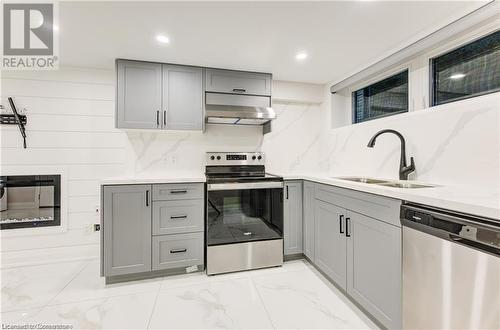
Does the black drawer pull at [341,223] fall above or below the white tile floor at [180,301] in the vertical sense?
above

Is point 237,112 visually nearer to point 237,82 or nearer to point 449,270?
point 237,82

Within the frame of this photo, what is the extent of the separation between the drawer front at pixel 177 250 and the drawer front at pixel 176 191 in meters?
0.36

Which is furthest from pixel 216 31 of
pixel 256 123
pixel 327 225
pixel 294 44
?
pixel 327 225

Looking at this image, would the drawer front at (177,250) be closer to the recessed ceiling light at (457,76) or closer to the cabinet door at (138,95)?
the cabinet door at (138,95)

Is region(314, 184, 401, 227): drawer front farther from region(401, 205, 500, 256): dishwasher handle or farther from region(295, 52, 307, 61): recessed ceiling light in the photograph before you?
region(295, 52, 307, 61): recessed ceiling light

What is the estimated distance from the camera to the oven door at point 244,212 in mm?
2250

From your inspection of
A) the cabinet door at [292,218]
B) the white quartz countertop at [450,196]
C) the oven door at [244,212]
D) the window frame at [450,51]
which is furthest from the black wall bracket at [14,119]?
the window frame at [450,51]

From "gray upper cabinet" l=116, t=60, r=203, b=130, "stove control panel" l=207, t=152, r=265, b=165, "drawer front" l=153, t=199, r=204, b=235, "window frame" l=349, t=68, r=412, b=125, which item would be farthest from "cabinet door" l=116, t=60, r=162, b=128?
"window frame" l=349, t=68, r=412, b=125

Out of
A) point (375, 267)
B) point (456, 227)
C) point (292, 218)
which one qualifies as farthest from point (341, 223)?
point (456, 227)

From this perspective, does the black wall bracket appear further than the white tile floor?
Yes

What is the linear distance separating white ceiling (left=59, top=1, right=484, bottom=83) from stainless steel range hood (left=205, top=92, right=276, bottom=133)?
1.17ft

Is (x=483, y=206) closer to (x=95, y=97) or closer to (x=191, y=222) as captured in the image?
(x=191, y=222)

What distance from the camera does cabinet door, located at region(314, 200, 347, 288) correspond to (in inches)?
73.4

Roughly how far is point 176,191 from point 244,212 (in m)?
0.70
